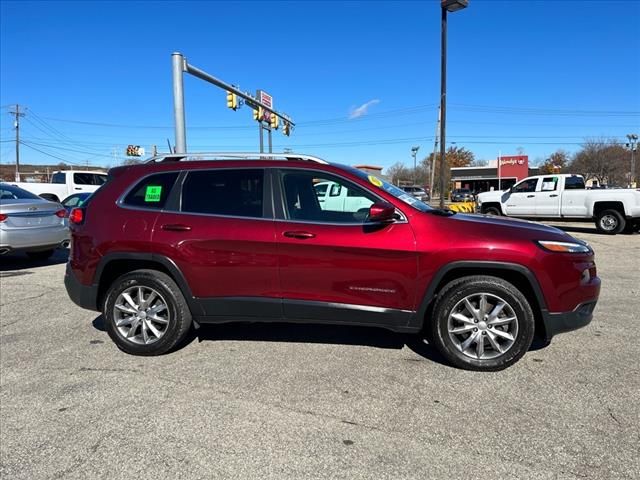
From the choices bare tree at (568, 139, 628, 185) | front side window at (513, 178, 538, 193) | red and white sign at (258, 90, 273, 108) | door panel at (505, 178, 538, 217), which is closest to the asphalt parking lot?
door panel at (505, 178, 538, 217)

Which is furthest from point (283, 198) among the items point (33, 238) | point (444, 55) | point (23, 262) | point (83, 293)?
point (444, 55)

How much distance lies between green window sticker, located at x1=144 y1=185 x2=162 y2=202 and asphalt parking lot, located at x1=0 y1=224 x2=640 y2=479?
1.48 metres

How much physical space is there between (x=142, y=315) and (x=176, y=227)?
909 mm

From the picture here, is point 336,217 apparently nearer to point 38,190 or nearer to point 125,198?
point 125,198

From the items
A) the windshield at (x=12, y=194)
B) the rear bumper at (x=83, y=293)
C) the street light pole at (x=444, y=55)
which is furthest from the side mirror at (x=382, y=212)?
the street light pole at (x=444, y=55)

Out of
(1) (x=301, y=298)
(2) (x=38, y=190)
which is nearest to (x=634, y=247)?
(1) (x=301, y=298)

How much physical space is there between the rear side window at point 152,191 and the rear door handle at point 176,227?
0.23 metres

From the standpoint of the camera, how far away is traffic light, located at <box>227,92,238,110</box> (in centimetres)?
2214

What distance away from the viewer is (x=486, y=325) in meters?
3.88

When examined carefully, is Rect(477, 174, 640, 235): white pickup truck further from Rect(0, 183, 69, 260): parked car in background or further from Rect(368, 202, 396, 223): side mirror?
Rect(0, 183, 69, 260): parked car in background

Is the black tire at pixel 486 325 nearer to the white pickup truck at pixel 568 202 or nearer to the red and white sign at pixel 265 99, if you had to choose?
the white pickup truck at pixel 568 202

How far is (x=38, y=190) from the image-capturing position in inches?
719

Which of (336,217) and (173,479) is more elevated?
(336,217)

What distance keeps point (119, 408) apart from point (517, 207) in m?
15.1
